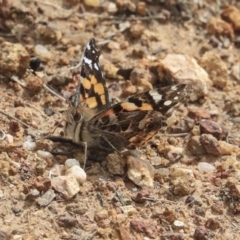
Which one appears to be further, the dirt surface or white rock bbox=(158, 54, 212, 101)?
white rock bbox=(158, 54, 212, 101)

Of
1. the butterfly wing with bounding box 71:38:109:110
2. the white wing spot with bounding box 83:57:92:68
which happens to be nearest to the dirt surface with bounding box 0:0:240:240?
the butterfly wing with bounding box 71:38:109:110

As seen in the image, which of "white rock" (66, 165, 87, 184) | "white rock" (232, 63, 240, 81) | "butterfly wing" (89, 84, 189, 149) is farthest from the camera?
"white rock" (232, 63, 240, 81)

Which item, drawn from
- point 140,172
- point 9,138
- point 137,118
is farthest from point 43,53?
point 140,172

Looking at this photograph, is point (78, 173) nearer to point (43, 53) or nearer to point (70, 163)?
point (70, 163)

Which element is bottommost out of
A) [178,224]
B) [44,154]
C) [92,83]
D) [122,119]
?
[178,224]

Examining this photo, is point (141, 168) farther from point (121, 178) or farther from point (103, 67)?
point (103, 67)

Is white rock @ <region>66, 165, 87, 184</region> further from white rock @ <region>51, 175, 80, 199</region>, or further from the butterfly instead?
the butterfly

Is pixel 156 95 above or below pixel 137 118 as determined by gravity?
above
